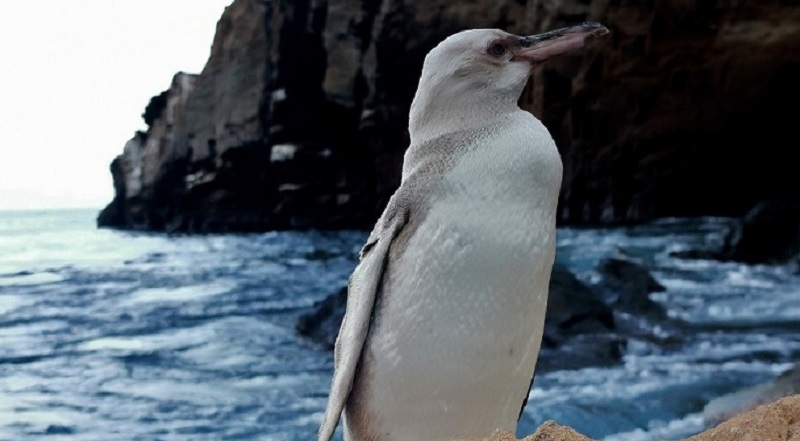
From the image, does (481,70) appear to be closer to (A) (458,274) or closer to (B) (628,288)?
(A) (458,274)

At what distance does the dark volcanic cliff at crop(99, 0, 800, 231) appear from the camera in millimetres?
12977

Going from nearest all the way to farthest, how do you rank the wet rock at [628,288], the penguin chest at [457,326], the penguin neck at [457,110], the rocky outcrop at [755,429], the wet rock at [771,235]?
the rocky outcrop at [755,429] < the penguin chest at [457,326] < the penguin neck at [457,110] < the wet rock at [628,288] < the wet rock at [771,235]

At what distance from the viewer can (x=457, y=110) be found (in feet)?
5.82

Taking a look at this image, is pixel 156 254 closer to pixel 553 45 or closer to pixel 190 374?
pixel 190 374

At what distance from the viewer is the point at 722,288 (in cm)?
729

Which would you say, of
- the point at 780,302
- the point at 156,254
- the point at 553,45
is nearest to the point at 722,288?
the point at 780,302

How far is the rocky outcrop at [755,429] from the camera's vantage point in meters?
1.16

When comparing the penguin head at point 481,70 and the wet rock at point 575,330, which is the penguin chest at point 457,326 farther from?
the wet rock at point 575,330

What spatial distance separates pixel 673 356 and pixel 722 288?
2393 millimetres

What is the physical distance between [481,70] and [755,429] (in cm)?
86

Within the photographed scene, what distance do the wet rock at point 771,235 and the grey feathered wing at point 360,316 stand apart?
23.6 ft

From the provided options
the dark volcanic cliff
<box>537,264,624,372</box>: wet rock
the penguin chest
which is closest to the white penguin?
the penguin chest

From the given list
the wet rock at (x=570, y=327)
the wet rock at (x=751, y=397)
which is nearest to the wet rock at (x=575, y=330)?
the wet rock at (x=570, y=327)

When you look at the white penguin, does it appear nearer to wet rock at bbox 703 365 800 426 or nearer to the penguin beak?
the penguin beak
